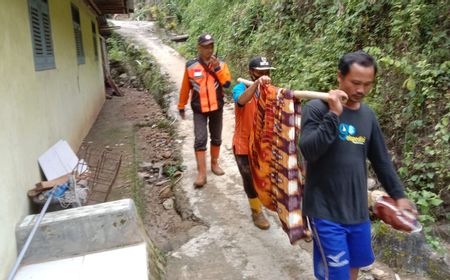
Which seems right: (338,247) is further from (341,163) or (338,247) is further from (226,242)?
(226,242)

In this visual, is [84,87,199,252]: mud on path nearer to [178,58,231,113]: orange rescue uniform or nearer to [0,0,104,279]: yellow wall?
[0,0,104,279]: yellow wall

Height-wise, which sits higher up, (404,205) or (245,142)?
(245,142)

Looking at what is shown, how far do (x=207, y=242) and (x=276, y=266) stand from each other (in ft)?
2.50

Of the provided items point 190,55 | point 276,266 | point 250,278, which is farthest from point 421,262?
point 190,55

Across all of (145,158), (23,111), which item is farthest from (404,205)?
(145,158)

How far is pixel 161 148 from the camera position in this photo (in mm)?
7199

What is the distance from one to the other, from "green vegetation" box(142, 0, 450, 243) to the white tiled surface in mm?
2389

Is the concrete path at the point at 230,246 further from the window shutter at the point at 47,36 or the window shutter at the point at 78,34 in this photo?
the window shutter at the point at 78,34

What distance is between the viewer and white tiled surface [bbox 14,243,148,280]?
9.10ft

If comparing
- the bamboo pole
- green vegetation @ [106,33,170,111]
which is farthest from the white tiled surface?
green vegetation @ [106,33,170,111]

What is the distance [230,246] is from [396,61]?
109 inches

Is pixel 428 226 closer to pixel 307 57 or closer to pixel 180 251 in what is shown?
pixel 180 251

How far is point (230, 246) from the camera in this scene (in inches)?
146

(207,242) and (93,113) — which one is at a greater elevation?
(93,113)
